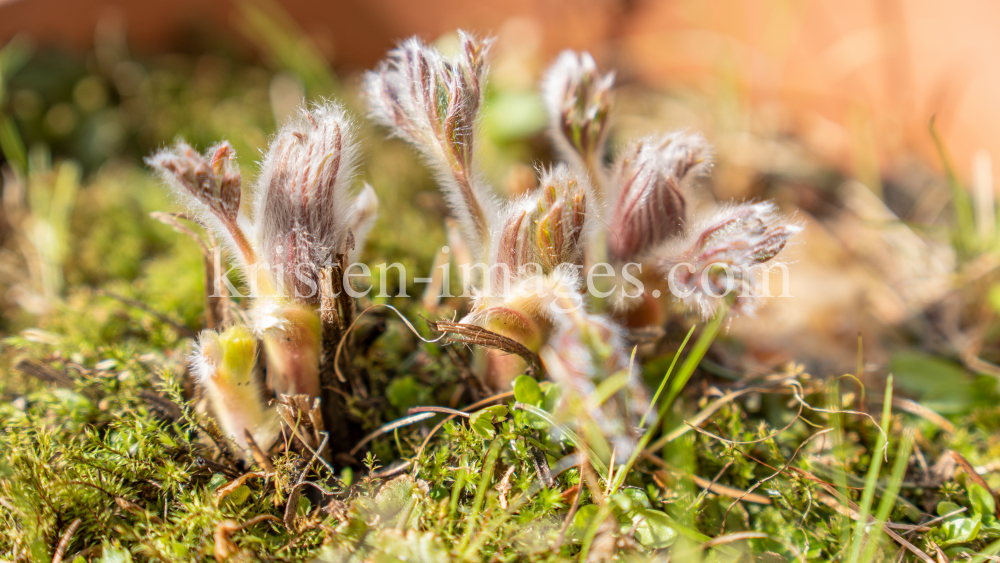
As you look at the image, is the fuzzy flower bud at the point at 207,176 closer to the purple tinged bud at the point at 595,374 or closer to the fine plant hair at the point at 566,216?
the fine plant hair at the point at 566,216

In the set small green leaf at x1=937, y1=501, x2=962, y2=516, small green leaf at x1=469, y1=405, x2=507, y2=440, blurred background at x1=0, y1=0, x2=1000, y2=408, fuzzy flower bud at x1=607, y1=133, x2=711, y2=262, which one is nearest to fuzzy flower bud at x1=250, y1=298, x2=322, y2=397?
small green leaf at x1=469, y1=405, x2=507, y2=440

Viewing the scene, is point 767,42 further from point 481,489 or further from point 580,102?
point 481,489

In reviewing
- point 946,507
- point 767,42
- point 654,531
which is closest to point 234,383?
point 654,531

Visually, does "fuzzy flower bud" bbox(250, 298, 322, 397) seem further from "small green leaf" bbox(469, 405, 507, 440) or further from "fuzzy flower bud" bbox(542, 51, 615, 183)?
"fuzzy flower bud" bbox(542, 51, 615, 183)

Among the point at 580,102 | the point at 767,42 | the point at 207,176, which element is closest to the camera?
the point at 207,176

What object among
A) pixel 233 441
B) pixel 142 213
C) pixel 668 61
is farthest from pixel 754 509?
pixel 668 61

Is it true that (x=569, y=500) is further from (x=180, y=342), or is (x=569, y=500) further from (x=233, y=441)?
(x=180, y=342)

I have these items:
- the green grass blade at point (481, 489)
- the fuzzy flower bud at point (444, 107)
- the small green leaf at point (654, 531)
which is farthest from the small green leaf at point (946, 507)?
the fuzzy flower bud at point (444, 107)
